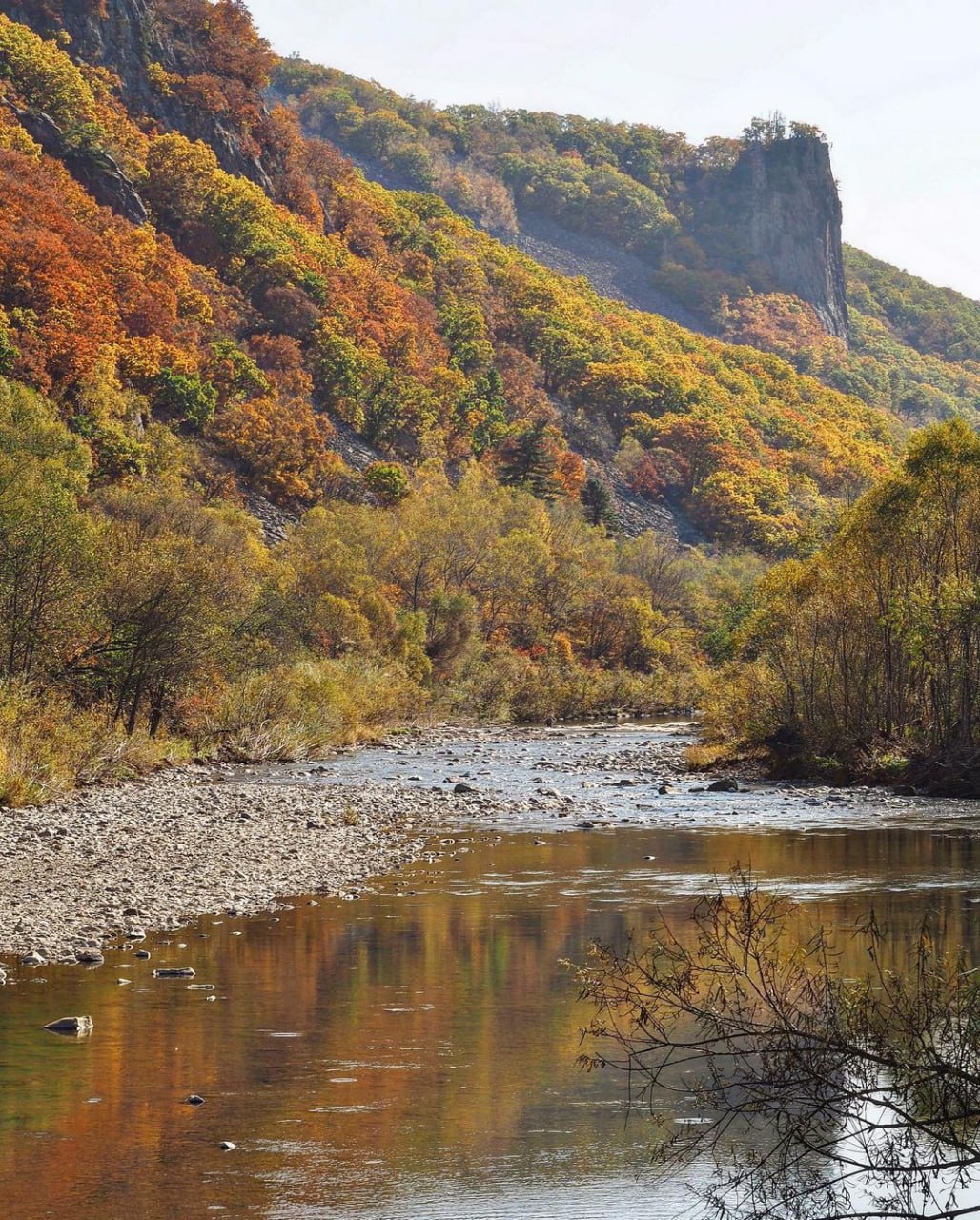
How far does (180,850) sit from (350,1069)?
497 inches

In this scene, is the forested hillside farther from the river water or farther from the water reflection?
the water reflection

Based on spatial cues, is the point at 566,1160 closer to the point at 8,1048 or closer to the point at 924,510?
the point at 8,1048

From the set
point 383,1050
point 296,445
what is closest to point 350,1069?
point 383,1050

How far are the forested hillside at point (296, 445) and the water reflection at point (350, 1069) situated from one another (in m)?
14.6

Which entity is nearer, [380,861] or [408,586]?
[380,861]

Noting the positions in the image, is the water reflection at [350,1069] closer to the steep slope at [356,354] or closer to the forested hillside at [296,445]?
the forested hillside at [296,445]

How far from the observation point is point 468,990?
15.5m

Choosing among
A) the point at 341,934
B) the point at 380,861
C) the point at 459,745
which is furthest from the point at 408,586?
the point at 341,934

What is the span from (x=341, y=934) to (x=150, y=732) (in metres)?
25.2

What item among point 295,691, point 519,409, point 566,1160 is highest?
point 519,409

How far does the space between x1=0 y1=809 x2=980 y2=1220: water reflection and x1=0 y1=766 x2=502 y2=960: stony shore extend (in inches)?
49.0

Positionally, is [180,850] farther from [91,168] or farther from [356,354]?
[91,168]

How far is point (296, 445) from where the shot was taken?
98.1 meters

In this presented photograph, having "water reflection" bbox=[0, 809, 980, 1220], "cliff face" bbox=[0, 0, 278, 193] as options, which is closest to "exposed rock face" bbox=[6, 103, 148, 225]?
"cliff face" bbox=[0, 0, 278, 193]
